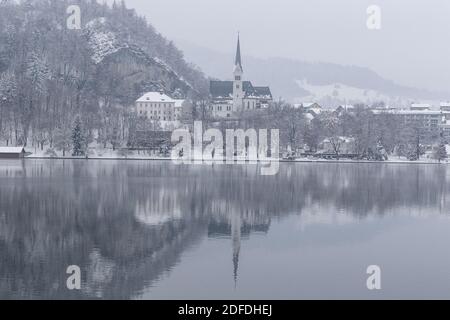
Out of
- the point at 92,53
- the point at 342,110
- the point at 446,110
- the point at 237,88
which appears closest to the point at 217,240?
the point at 342,110

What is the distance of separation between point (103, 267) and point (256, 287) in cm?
476

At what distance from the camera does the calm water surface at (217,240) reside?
16734 millimetres

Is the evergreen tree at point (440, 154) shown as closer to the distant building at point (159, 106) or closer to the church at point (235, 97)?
the church at point (235, 97)

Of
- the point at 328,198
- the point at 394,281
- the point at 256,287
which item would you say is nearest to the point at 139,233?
the point at 256,287

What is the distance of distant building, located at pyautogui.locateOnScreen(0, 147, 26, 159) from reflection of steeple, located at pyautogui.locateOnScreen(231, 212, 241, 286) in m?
51.8

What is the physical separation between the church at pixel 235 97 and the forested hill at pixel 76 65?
9.48 meters

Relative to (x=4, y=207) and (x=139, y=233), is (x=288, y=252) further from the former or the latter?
(x=4, y=207)

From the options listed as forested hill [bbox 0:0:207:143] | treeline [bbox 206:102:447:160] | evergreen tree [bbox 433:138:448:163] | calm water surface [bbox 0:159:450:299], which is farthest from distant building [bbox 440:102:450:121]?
calm water surface [bbox 0:159:450:299]

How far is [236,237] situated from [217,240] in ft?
3.81

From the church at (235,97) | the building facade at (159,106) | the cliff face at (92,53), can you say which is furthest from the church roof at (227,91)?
the building facade at (159,106)

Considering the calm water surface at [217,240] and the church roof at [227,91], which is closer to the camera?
the calm water surface at [217,240]

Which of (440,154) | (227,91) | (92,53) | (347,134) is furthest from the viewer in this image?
→ (92,53)

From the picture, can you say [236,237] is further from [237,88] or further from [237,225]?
[237,88]

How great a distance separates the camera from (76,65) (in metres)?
118
